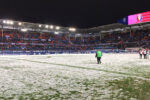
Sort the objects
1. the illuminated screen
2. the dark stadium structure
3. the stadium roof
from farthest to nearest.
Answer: the stadium roof, the dark stadium structure, the illuminated screen

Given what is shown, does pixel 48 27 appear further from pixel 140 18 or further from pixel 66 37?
pixel 140 18

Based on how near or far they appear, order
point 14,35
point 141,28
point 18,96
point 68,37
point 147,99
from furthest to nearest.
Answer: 1. point 68,37
2. point 141,28
3. point 14,35
4. point 18,96
5. point 147,99

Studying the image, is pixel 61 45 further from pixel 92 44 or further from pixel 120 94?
→ pixel 120 94

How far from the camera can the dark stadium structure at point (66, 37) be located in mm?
52688

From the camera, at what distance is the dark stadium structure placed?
52.7 metres

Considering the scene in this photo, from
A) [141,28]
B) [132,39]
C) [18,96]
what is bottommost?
[18,96]

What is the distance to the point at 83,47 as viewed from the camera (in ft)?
225

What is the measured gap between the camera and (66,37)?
74750mm

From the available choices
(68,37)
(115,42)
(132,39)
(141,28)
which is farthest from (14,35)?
(141,28)

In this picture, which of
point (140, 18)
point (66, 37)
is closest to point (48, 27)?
point (66, 37)

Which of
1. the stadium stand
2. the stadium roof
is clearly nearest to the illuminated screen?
the stadium stand

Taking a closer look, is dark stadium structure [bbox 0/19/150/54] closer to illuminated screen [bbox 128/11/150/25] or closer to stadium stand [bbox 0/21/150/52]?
stadium stand [bbox 0/21/150/52]

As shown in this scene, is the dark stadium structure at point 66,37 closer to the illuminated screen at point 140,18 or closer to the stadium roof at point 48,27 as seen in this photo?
the stadium roof at point 48,27

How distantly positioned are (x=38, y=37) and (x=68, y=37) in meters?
17.3
